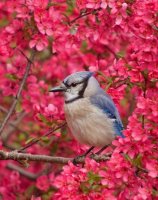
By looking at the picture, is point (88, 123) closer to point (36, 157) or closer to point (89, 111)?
point (89, 111)

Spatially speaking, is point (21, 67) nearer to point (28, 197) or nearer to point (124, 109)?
point (28, 197)

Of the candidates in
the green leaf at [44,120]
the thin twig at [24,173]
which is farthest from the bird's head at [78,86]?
the thin twig at [24,173]

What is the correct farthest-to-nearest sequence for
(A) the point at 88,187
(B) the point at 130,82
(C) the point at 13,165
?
1. (C) the point at 13,165
2. (B) the point at 130,82
3. (A) the point at 88,187

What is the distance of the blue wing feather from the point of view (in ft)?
15.8

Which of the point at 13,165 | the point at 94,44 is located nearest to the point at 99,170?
the point at 94,44

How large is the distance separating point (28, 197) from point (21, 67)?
1.06 m

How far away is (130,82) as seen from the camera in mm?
4488

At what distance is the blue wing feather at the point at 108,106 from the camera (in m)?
4.82

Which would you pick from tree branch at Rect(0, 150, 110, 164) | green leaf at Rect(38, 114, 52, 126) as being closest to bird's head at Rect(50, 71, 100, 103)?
green leaf at Rect(38, 114, 52, 126)

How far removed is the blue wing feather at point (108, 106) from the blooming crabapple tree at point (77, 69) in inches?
2.5

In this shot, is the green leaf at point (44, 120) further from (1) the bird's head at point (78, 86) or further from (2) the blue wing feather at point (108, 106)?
(2) the blue wing feather at point (108, 106)

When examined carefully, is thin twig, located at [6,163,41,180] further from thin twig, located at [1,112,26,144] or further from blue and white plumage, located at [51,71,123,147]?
blue and white plumage, located at [51,71,123,147]

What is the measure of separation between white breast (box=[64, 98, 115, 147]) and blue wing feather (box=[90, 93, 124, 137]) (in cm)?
3

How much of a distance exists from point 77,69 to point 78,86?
1.07 meters
